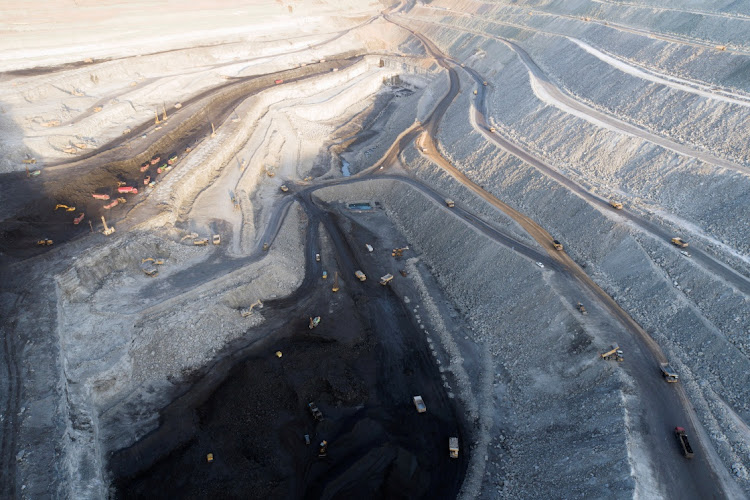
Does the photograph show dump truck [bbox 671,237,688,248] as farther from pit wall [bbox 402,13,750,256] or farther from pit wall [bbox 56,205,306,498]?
pit wall [bbox 56,205,306,498]

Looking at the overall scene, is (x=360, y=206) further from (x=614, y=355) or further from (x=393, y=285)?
(x=614, y=355)

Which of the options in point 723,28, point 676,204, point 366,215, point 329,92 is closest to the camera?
point 676,204

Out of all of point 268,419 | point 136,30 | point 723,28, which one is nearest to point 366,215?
point 268,419

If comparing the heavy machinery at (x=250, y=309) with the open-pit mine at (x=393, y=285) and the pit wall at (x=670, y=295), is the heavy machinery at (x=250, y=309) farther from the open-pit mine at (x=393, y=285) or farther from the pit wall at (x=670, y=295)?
the pit wall at (x=670, y=295)

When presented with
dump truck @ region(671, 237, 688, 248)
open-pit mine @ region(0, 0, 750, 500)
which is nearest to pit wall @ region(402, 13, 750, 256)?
open-pit mine @ region(0, 0, 750, 500)

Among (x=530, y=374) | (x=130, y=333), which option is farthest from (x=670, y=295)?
(x=130, y=333)

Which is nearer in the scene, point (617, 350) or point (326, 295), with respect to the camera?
point (617, 350)

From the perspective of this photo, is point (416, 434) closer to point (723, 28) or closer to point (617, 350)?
point (617, 350)

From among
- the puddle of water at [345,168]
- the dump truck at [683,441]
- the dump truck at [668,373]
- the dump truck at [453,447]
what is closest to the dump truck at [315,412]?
→ the dump truck at [453,447]
